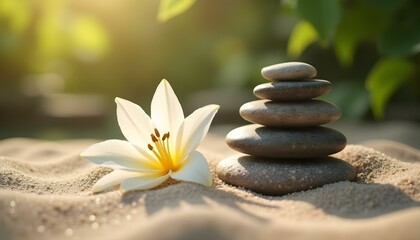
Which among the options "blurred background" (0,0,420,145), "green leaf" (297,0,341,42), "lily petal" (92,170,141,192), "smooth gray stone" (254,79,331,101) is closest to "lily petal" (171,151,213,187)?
"lily petal" (92,170,141,192)

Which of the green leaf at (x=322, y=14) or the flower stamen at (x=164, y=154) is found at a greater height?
the green leaf at (x=322, y=14)

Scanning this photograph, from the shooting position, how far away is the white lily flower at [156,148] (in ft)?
4.62

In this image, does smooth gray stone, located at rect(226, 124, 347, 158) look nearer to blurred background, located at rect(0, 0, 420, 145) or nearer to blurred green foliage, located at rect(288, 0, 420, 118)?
blurred green foliage, located at rect(288, 0, 420, 118)

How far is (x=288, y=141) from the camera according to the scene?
1.46m

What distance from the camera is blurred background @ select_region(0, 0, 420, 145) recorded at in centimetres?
323

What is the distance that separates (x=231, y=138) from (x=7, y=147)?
126cm

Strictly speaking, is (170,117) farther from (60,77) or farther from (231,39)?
(60,77)

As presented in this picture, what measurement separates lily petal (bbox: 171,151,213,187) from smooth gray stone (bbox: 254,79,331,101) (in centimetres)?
27

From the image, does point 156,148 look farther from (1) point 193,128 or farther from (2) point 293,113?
(2) point 293,113

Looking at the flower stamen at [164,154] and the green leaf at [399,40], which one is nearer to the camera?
the flower stamen at [164,154]

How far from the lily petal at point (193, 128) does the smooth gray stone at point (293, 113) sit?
0.13m

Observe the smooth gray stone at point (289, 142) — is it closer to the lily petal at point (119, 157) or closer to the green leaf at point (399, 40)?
the lily petal at point (119, 157)

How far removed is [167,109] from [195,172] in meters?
0.22

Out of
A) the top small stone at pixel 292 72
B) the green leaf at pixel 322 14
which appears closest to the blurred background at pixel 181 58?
the green leaf at pixel 322 14
